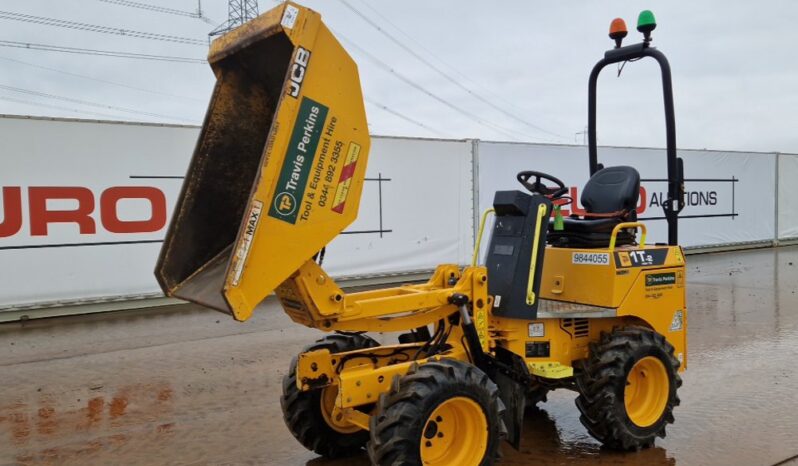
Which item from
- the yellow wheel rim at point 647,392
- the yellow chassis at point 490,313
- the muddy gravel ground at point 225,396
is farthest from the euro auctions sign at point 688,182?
the yellow wheel rim at point 647,392

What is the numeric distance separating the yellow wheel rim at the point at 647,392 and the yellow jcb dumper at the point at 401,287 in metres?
0.01

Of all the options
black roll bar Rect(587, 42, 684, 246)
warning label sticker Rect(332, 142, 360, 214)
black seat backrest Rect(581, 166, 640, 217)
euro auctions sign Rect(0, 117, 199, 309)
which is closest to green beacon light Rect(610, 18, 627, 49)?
black roll bar Rect(587, 42, 684, 246)

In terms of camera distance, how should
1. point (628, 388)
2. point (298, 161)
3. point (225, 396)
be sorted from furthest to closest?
point (225, 396), point (628, 388), point (298, 161)

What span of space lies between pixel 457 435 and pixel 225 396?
297cm

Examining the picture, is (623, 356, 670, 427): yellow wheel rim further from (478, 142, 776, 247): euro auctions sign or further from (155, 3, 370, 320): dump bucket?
(478, 142, 776, 247): euro auctions sign

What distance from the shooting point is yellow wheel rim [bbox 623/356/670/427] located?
470cm

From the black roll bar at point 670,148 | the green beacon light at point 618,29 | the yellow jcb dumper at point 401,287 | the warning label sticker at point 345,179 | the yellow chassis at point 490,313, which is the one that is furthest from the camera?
the green beacon light at point 618,29

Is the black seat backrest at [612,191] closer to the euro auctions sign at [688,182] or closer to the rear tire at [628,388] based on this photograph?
the rear tire at [628,388]

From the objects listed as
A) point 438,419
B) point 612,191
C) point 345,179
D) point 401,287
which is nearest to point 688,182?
point 612,191

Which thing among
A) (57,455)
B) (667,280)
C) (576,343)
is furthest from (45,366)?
(667,280)

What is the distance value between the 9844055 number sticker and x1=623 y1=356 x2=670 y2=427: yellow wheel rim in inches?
29.2

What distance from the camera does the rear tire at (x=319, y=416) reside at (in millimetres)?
4395

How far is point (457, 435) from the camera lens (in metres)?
3.89

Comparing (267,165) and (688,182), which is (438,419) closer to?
(267,165)
